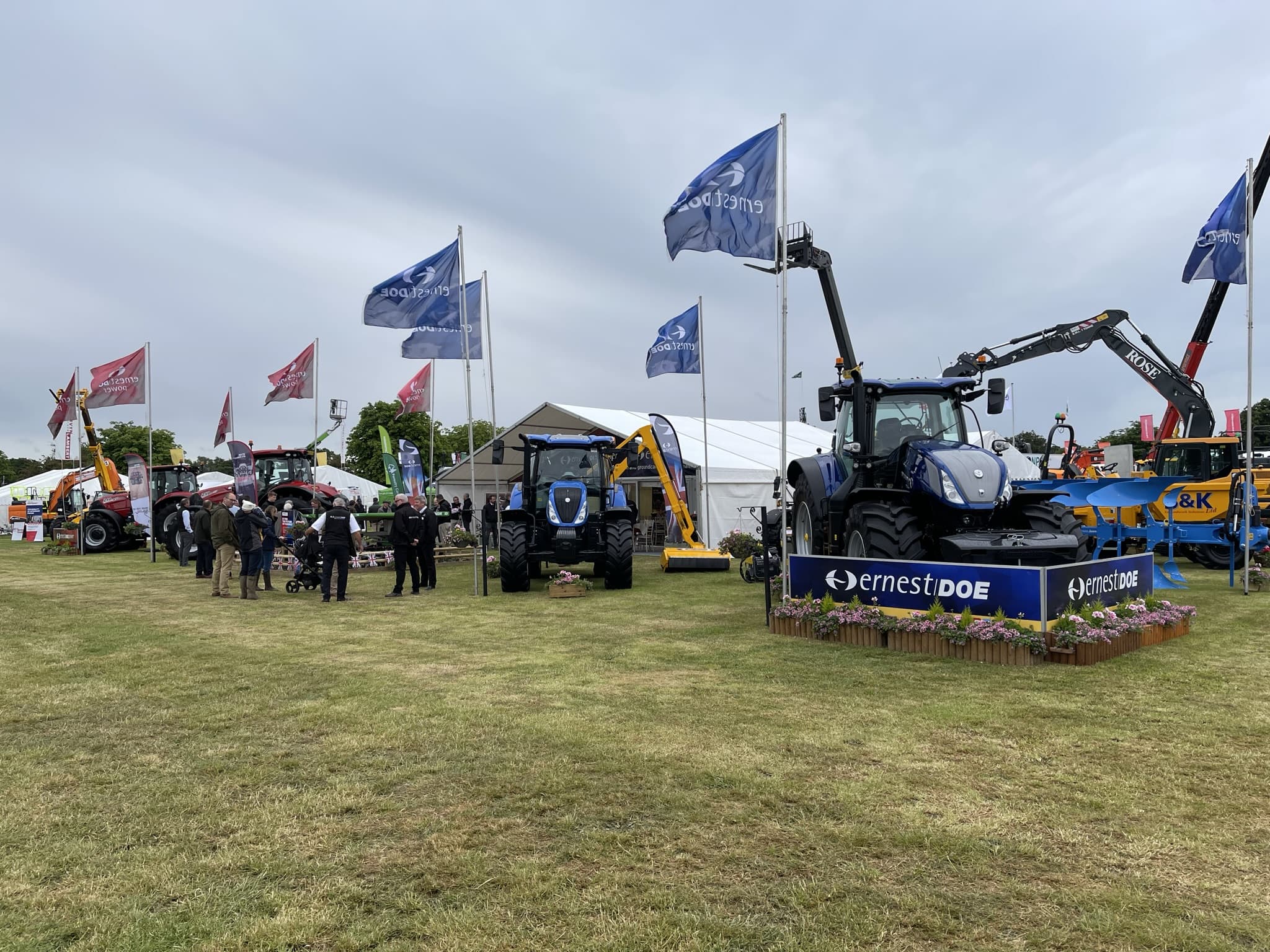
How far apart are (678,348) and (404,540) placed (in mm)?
7835

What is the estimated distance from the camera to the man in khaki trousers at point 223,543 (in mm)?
12398

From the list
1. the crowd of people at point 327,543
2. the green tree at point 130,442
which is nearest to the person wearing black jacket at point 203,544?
the crowd of people at point 327,543

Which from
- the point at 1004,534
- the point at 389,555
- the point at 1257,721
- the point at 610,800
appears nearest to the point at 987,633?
the point at 1004,534

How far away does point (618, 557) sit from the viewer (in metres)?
12.8

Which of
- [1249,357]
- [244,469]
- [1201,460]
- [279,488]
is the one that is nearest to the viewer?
[1249,357]

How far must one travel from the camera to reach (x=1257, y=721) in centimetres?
494

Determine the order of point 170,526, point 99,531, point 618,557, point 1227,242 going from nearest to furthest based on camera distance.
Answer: point 1227,242
point 618,557
point 170,526
point 99,531

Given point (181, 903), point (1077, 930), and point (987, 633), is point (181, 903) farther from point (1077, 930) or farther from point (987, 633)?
point (987, 633)

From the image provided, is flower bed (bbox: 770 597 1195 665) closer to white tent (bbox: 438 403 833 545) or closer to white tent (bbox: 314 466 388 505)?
white tent (bbox: 438 403 833 545)

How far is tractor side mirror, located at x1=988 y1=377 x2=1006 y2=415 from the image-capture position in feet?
29.5

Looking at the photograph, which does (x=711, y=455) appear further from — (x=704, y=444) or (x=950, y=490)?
(x=950, y=490)

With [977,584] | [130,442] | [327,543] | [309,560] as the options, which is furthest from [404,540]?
[130,442]

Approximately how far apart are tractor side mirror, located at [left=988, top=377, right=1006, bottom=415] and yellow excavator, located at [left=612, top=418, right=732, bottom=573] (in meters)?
7.10

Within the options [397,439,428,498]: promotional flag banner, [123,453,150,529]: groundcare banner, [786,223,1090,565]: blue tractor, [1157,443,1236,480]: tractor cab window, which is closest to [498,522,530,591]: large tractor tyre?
[786,223,1090,565]: blue tractor
